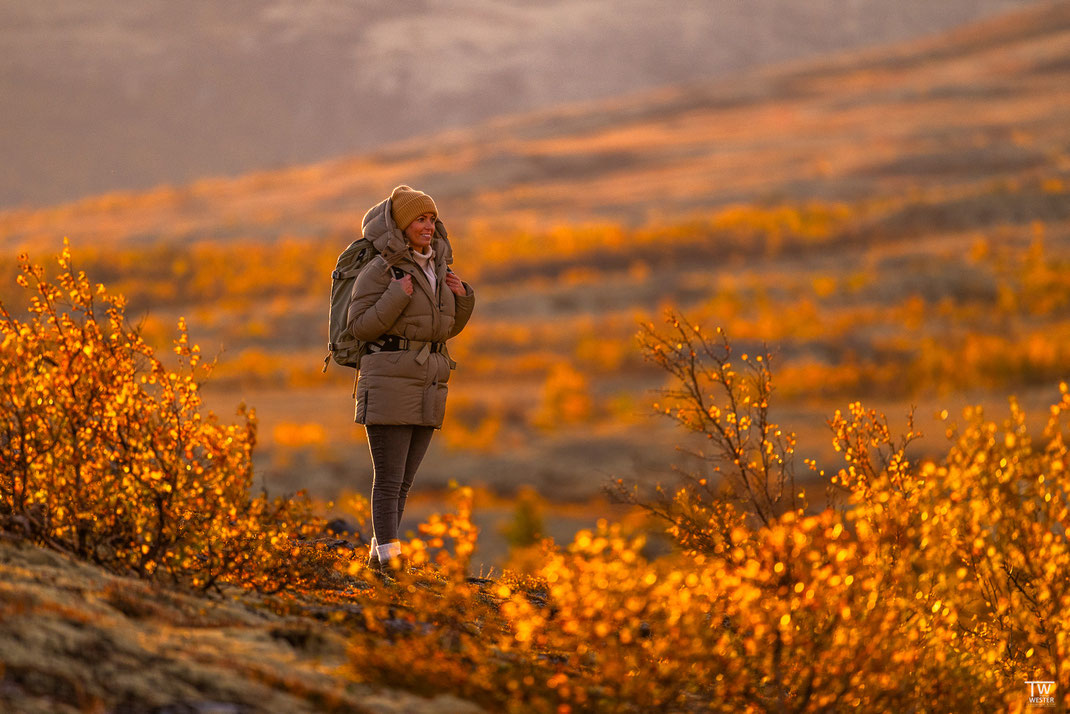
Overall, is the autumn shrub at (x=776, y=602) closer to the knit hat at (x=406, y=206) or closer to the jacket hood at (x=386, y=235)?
the jacket hood at (x=386, y=235)

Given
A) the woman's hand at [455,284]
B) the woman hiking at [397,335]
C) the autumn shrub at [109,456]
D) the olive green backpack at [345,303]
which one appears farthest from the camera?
the woman's hand at [455,284]

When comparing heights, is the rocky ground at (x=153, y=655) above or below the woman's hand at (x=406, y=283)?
below

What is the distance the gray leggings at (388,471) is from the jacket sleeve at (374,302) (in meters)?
0.57

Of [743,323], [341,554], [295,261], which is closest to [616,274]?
[743,323]

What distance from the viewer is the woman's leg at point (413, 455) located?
696 centimetres

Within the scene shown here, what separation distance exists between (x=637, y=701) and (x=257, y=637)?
1.74 meters

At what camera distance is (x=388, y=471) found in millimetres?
6801

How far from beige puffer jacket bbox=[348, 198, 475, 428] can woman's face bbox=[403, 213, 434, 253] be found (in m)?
0.06

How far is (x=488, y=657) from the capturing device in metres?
5.58

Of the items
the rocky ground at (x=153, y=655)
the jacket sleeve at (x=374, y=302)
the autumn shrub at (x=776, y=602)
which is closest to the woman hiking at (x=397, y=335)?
the jacket sleeve at (x=374, y=302)

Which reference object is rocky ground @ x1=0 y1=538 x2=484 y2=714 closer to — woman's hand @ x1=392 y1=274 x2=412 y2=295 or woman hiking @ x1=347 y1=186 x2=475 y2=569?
woman hiking @ x1=347 y1=186 x2=475 y2=569

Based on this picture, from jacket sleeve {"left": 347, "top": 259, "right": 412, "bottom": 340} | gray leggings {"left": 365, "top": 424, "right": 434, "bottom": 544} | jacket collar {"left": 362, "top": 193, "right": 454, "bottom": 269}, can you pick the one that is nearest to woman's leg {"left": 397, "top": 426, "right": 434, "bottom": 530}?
gray leggings {"left": 365, "top": 424, "right": 434, "bottom": 544}

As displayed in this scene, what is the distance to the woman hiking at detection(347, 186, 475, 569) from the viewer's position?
661 centimetres

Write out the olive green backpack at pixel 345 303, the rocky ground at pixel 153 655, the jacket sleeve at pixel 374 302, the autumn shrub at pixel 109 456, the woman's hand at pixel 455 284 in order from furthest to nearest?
the woman's hand at pixel 455 284 < the olive green backpack at pixel 345 303 < the jacket sleeve at pixel 374 302 < the autumn shrub at pixel 109 456 < the rocky ground at pixel 153 655
